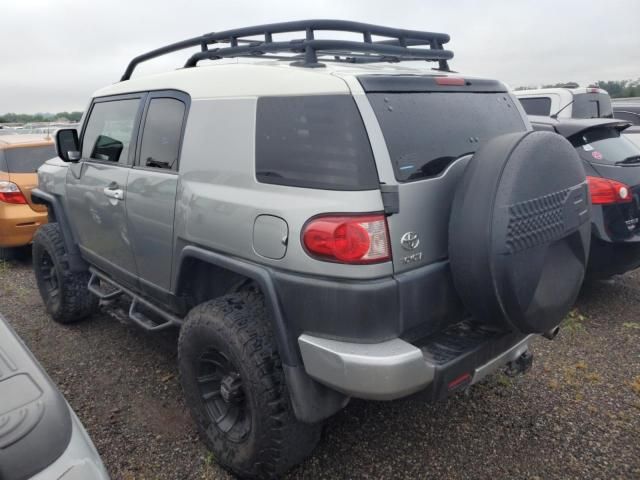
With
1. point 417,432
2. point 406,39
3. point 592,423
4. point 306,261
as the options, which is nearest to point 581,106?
point 406,39

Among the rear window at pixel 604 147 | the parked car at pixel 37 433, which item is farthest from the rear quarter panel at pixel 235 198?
the rear window at pixel 604 147

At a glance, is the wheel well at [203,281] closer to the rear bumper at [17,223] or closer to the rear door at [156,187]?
the rear door at [156,187]

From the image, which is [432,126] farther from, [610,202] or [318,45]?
[610,202]

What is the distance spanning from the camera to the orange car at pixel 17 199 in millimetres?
5750

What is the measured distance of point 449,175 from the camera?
86.7 inches

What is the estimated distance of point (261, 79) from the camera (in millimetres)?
2291

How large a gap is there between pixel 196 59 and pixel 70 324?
2.65 meters

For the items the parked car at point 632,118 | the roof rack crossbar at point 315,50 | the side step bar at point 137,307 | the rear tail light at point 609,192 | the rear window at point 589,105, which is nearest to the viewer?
the roof rack crossbar at point 315,50

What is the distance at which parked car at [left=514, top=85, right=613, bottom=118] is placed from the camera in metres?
6.50

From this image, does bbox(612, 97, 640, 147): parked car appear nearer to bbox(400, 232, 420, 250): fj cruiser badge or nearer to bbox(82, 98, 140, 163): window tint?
bbox(400, 232, 420, 250): fj cruiser badge

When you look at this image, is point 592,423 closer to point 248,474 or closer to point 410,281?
point 410,281

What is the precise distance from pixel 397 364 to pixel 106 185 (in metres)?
2.37

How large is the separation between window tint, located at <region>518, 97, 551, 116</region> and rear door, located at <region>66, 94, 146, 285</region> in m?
Answer: 5.34

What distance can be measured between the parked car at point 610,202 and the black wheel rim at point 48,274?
14.6 feet
